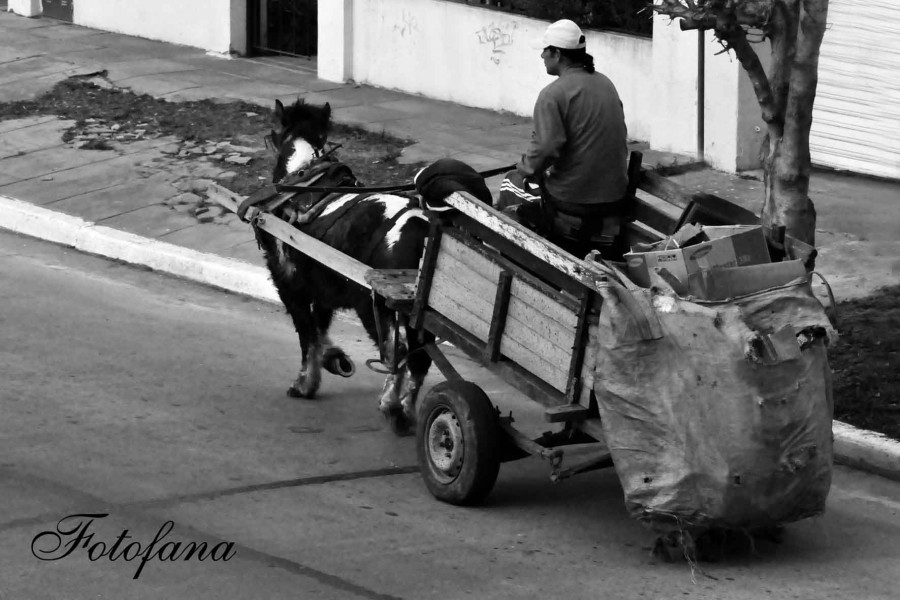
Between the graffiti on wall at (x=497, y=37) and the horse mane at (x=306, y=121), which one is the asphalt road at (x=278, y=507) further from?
the graffiti on wall at (x=497, y=37)

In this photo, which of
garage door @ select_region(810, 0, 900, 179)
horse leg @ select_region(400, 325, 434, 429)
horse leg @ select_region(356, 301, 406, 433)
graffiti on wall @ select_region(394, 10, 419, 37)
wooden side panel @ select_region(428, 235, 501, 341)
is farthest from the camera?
graffiti on wall @ select_region(394, 10, 419, 37)

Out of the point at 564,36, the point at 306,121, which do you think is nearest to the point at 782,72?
the point at 564,36

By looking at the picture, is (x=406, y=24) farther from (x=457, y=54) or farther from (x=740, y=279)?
(x=740, y=279)

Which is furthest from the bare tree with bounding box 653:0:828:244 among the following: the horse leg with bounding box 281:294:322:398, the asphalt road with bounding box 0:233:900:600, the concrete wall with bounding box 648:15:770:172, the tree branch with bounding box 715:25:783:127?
the concrete wall with bounding box 648:15:770:172

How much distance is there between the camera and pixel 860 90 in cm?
1284

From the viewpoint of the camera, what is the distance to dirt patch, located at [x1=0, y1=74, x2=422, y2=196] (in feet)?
43.2

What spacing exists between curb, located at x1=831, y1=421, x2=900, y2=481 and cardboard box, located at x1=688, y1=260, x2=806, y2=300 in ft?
5.79

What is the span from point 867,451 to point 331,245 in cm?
313

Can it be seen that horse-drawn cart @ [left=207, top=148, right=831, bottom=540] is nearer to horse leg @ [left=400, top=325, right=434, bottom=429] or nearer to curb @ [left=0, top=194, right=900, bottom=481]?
horse leg @ [left=400, top=325, right=434, bottom=429]

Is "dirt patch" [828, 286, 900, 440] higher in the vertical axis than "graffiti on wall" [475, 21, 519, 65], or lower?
lower

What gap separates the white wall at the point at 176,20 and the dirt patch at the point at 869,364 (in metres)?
10.7

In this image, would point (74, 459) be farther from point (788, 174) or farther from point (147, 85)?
point (147, 85)

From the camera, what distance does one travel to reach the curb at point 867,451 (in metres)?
7.41
